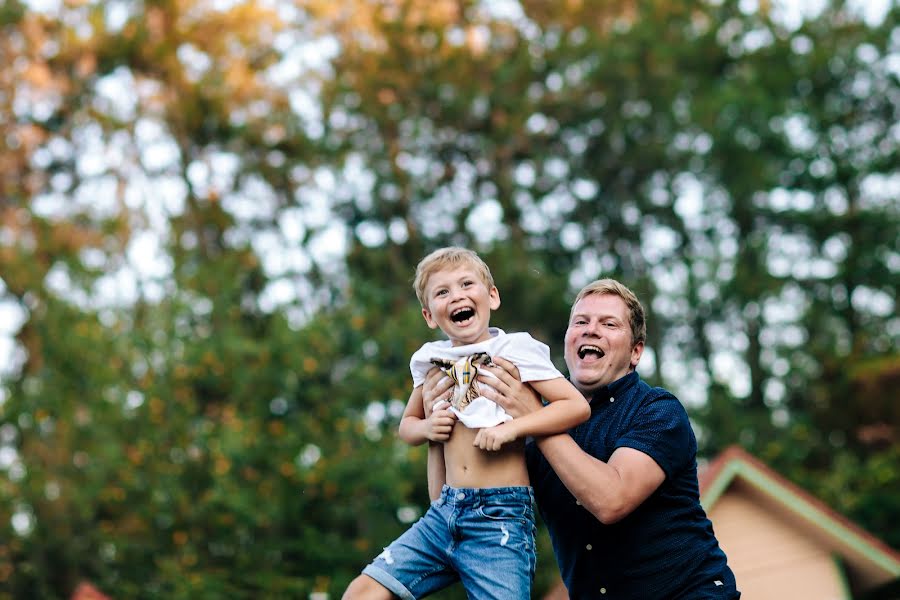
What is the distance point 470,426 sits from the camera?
339 cm

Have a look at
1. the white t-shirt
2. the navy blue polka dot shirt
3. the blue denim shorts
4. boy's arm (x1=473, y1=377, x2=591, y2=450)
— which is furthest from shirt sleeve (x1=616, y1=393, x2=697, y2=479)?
the blue denim shorts

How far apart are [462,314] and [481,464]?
0.51 meters

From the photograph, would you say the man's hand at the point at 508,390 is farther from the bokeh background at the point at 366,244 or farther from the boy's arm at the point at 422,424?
the bokeh background at the point at 366,244

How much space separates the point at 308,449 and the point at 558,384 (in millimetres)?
14509

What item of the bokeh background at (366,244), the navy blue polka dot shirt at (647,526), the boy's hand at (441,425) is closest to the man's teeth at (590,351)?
the navy blue polka dot shirt at (647,526)

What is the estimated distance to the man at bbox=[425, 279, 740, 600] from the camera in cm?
317

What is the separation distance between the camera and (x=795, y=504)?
11.6m

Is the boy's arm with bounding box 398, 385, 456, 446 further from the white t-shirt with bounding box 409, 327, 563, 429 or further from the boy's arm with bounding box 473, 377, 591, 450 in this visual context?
the boy's arm with bounding box 473, 377, 591, 450

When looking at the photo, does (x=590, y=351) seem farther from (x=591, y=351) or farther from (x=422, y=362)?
(x=422, y=362)

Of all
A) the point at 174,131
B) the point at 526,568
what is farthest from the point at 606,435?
the point at 174,131

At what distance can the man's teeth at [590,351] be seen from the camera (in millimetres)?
3559

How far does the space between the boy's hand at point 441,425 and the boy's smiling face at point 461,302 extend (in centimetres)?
27

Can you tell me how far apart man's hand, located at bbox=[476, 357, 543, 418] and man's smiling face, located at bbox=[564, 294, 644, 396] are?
257 mm

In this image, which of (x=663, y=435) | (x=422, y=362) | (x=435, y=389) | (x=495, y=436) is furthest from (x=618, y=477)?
(x=422, y=362)
